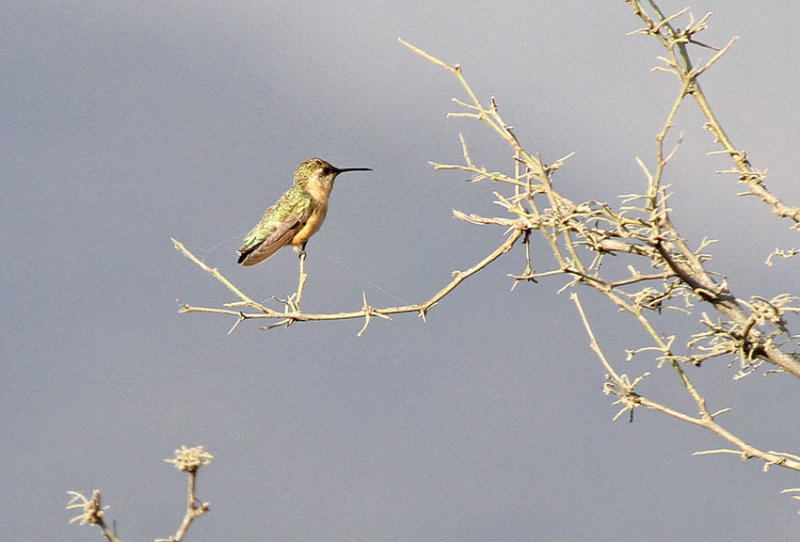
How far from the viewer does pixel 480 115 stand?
5.68 meters

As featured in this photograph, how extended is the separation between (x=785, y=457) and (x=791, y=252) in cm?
163

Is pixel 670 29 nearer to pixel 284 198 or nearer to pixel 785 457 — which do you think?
pixel 785 457

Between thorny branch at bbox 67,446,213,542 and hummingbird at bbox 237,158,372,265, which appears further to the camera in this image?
hummingbird at bbox 237,158,372,265

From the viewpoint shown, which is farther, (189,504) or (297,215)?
(297,215)

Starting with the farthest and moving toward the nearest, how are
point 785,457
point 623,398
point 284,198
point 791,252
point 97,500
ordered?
point 284,198
point 791,252
point 623,398
point 785,457
point 97,500

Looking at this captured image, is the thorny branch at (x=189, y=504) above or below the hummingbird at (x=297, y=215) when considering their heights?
below

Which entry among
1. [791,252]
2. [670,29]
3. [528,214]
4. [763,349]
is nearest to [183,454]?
[528,214]

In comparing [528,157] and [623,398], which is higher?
[528,157]

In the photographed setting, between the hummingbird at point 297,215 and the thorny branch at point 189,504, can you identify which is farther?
the hummingbird at point 297,215

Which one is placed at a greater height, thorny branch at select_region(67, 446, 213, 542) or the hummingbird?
the hummingbird

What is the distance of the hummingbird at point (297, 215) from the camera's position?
33.3 ft

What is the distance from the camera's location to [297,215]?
1036 cm

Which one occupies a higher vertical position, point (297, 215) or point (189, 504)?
point (297, 215)

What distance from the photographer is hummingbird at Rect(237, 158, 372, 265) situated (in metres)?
10.2
